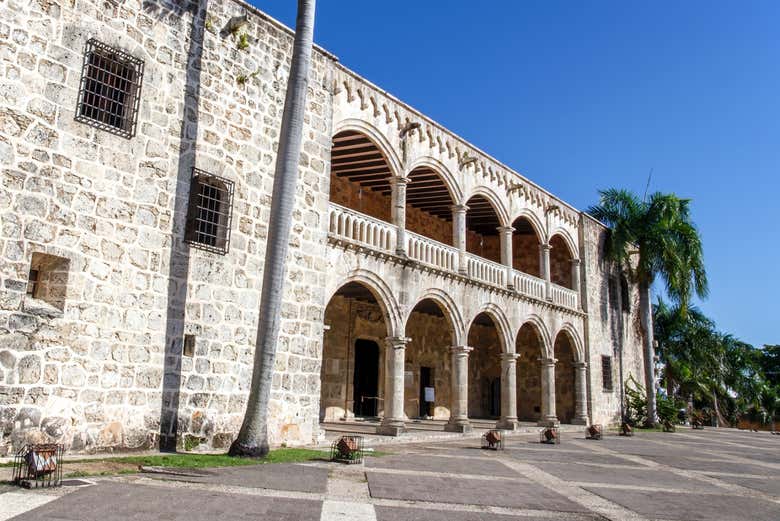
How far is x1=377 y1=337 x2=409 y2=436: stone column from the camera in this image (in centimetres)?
1359

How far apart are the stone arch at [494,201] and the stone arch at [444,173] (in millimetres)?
762

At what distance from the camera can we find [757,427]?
3497 centimetres

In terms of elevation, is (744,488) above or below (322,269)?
below

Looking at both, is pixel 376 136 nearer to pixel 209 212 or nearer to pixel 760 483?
pixel 209 212

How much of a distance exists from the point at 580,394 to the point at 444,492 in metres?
15.8

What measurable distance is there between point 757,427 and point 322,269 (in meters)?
32.7

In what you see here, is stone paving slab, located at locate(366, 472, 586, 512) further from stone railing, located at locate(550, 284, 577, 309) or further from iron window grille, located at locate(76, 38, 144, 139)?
stone railing, located at locate(550, 284, 577, 309)

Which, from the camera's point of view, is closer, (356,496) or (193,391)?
(356,496)

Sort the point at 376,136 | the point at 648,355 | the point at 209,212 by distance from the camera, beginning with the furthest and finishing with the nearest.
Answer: the point at 648,355
the point at 376,136
the point at 209,212

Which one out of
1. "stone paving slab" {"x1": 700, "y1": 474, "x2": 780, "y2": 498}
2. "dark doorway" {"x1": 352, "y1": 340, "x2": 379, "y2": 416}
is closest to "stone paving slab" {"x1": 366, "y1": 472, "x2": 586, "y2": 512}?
"stone paving slab" {"x1": 700, "y1": 474, "x2": 780, "y2": 498}

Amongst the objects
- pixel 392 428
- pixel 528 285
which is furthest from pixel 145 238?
pixel 528 285

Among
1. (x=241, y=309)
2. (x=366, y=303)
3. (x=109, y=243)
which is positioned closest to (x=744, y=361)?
(x=366, y=303)

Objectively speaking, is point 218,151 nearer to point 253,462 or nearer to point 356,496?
point 253,462

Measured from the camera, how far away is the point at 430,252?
15.5m
